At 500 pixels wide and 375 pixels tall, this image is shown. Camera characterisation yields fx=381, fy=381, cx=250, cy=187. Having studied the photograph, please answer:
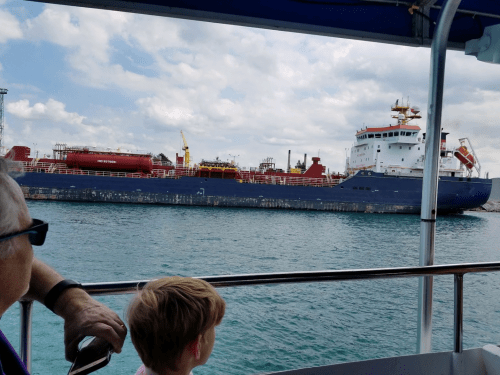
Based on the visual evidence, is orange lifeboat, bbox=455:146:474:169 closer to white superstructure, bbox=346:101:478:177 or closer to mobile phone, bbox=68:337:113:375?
white superstructure, bbox=346:101:478:177

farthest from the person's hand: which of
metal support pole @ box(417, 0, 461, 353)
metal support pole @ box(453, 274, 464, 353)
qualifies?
metal support pole @ box(417, 0, 461, 353)

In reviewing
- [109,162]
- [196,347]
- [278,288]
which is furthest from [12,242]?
[109,162]

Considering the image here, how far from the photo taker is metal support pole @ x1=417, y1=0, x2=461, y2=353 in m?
1.31

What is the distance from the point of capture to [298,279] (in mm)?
846

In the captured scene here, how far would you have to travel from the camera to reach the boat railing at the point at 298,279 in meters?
0.69

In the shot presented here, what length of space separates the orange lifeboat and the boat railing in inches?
894

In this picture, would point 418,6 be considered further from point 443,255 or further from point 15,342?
point 443,255

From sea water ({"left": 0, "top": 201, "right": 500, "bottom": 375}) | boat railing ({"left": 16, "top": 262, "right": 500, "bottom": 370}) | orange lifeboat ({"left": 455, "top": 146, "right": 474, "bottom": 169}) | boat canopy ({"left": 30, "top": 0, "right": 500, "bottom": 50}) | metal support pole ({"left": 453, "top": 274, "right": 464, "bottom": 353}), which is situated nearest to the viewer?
boat railing ({"left": 16, "top": 262, "right": 500, "bottom": 370})

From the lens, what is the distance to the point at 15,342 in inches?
130

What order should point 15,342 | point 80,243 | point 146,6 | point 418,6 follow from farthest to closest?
point 80,243
point 15,342
point 418,6
point 146,6

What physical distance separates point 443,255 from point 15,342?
9.00m

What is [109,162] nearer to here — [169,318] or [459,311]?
[459,311]

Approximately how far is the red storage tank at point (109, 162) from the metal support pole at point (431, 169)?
20.5 meters

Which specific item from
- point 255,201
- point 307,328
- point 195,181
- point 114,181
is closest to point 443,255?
point 307,328
